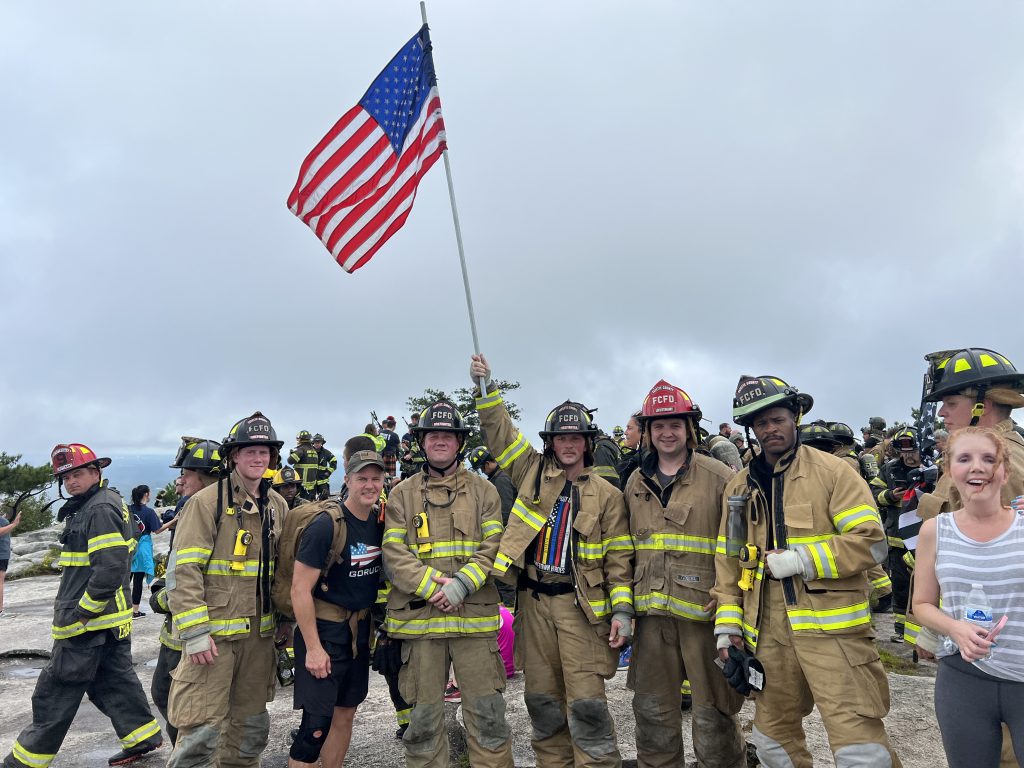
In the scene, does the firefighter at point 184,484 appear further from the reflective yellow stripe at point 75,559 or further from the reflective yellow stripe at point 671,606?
the reflective yellow stripe at point 671,606

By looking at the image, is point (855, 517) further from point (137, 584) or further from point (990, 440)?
point (137, 584)

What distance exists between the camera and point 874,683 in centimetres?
359

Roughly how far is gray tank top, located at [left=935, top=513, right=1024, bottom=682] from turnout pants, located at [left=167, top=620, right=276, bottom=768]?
4.34 meters

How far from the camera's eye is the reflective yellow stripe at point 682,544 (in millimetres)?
4457

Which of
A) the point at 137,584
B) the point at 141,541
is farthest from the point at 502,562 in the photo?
the point at 137,584

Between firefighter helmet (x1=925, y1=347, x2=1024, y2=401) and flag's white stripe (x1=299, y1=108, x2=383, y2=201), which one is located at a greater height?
flag's white stripe (x1=299, y1=108, x2=383, y2=201)

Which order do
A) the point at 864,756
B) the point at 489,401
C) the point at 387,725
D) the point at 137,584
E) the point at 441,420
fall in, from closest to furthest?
1. the point at 864,756
2. the point at 441,420
3. the point at 489,401
4. the point at 387,725
5. the point at 137,584

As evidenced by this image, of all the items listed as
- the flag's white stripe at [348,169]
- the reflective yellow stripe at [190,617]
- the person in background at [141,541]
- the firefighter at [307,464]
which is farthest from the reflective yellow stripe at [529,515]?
the firefighter at [307,464]

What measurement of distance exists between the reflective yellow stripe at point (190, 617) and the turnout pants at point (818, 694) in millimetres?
3649

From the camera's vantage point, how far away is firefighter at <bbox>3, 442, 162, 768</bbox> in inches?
207

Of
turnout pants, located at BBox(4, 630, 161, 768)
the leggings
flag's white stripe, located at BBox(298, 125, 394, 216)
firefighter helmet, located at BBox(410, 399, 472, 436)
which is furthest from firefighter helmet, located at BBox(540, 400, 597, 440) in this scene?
→ the leggings

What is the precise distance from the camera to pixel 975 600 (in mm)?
2889

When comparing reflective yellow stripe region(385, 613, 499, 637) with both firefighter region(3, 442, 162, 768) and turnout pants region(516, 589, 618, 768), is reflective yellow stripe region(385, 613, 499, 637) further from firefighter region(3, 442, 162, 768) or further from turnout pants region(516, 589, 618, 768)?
firefighter region(3, 442, 162, 768)

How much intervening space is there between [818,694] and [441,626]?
2.42 meters
